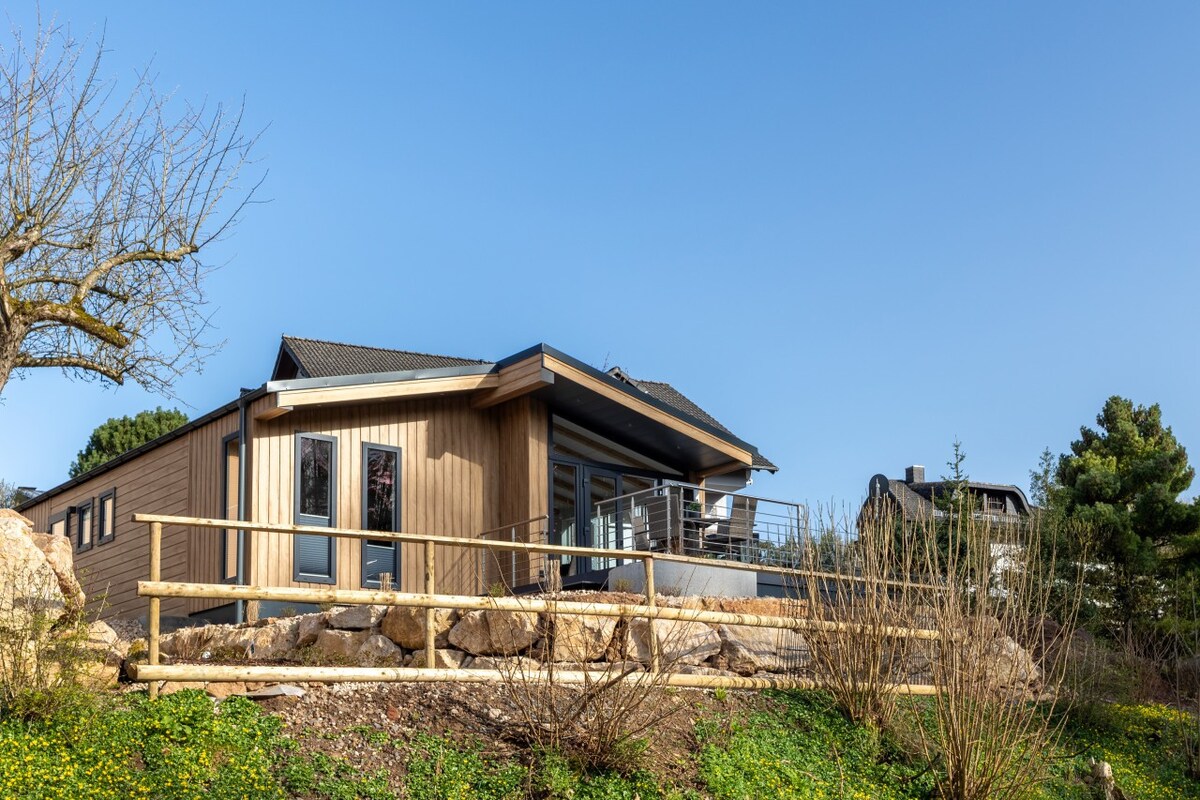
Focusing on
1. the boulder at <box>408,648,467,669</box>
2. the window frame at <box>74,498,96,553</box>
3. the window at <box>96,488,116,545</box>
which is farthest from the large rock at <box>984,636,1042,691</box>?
the window frame at <box>74,498,96,553</box>

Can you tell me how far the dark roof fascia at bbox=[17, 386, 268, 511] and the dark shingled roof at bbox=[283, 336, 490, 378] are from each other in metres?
2.01

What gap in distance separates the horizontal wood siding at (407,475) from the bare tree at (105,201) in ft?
Result: 7.06

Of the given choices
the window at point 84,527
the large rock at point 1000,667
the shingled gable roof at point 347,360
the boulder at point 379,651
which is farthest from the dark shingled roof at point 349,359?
the large rock at point 1000,667

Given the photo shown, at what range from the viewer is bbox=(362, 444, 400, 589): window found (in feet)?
56.6

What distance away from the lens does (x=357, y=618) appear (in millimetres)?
12758

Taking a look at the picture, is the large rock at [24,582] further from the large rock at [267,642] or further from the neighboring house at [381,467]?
the neighboring house at [381,467]

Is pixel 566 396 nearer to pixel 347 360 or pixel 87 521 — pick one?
pixel 347 360

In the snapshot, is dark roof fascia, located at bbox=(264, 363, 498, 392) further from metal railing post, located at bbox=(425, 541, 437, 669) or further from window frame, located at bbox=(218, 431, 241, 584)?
metal railing post, located at bbox=(425, 541, 437, 669)

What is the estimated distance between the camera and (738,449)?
805 inches

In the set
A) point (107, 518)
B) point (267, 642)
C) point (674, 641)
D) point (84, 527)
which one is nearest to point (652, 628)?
point (674, 641)

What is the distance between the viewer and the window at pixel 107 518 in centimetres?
2003

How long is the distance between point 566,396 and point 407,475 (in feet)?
8.93

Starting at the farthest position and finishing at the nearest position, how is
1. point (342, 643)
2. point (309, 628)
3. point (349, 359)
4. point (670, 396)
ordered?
point (670, 396) → point (349, 359) → point (309, 628) → point (342, 643)

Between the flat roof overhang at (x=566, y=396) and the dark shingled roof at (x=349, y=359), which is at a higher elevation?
the dark shingled roof at (x=349, y=359)
